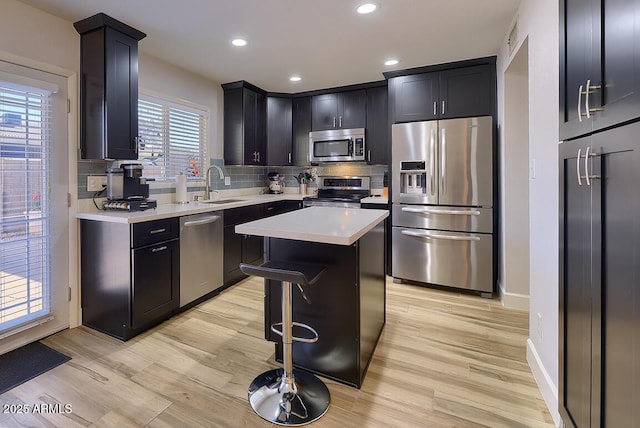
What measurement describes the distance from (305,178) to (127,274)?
3.01 metres

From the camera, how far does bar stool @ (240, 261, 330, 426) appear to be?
1.57 metres

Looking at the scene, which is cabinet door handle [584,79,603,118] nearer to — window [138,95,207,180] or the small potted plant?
window [138,95,207,180]

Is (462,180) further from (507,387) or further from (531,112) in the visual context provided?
(507,387)

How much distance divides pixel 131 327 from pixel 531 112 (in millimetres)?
3139

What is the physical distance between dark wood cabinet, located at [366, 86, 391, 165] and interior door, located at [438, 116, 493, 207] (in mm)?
916

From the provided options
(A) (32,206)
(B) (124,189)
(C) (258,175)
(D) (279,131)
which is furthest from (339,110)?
(A) (32,206)

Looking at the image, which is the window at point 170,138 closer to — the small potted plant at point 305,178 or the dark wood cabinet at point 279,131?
the dark wood cabinet at point 279,131

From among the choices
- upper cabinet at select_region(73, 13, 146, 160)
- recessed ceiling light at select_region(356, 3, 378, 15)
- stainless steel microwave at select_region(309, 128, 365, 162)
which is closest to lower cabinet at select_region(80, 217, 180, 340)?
upper cabinet at select_region(73, 13, 146, 160)

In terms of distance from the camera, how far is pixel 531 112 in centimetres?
196

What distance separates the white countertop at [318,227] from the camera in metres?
1.52

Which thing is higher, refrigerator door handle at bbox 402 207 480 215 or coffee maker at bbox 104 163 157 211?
coffee maker at bbox 104 163 157 211

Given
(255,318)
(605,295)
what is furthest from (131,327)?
(605,295)

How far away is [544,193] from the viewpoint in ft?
5.73

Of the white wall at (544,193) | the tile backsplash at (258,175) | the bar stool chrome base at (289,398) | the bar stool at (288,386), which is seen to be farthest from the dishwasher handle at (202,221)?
the white wall at (544,193)
